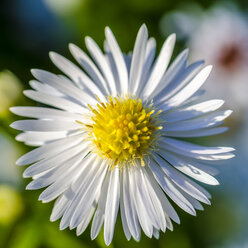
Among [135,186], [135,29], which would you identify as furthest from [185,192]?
[135,29]

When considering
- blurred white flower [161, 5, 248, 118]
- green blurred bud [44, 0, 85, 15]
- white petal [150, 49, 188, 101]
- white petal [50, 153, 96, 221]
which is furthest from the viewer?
green blurred bud [44, 0, 85, 15]

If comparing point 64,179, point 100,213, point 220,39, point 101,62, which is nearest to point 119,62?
point 101,62

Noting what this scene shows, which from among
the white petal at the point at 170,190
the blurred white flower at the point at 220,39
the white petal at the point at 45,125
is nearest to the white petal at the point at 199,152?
the white petal at the point at 170,190

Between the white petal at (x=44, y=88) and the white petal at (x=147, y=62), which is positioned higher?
the white petal at (x=44, y=88)

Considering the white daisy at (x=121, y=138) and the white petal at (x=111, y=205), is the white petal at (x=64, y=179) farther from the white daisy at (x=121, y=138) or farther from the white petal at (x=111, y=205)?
the white petal at (x=111, y=205)

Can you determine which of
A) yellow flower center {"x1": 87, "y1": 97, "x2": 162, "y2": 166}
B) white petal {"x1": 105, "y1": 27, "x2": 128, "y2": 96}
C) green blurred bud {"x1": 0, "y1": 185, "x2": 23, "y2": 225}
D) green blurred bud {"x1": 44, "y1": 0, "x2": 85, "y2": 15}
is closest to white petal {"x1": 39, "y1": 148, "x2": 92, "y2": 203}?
yellow flower center {"x1": 87, "y1": 97, "x2": 162, "y2": 166}

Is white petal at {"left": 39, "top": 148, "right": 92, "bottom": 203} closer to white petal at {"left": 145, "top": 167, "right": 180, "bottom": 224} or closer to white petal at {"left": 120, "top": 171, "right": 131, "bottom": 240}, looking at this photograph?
white petal at {"left": 120, "top": 171, "right": 131, "bottom": 240}
